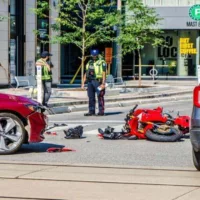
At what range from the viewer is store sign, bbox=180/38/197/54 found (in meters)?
48.1

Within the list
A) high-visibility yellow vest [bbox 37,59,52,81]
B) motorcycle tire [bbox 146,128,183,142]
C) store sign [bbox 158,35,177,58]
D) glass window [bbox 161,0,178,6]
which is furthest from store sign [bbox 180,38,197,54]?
motorcycle tire [bbox 146,128,183,142]

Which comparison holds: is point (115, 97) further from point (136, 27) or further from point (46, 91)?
point (46, 91)

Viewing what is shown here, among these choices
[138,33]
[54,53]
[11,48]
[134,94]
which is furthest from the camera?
[54,53]

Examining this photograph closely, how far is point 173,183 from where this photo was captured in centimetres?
927

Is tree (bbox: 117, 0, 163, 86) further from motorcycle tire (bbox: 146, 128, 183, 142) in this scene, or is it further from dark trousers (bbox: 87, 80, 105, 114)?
motorcycle tire (bbox: 146, 128, 183, 142)

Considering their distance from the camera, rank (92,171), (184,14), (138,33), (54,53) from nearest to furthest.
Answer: (92,171) < (138,33) < (54,53) < (184,14)

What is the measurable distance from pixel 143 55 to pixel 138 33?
19.5m

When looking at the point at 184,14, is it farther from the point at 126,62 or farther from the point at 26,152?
the point at 26,152

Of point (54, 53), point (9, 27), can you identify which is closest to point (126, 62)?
point (54, 53)

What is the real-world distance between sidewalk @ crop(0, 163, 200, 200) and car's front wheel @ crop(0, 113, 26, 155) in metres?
1.16

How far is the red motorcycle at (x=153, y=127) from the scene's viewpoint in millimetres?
14266

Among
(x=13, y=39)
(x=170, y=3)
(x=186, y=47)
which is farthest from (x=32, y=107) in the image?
(x=170, y=3)

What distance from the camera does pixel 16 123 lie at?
12.2 meters

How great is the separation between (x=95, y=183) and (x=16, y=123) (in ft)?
10.6
